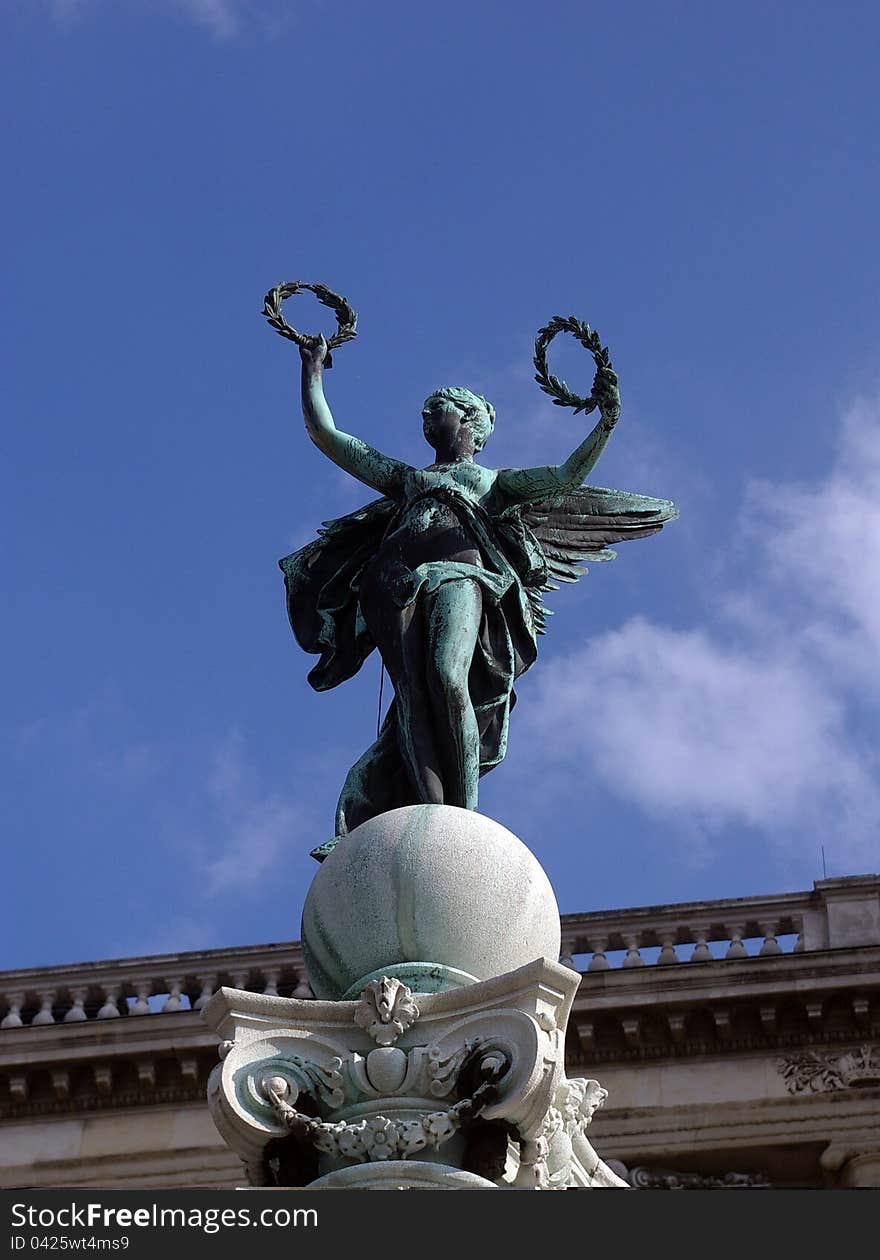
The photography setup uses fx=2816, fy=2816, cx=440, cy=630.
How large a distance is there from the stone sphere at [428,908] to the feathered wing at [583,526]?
6.52 ft

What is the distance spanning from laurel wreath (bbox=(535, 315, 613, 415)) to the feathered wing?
423 mm

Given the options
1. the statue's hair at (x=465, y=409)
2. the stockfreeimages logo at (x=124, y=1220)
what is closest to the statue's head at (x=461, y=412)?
the statue's hair at (x=465, y=409)

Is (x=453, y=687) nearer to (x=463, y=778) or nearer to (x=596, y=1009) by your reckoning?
(x=463, y=778)

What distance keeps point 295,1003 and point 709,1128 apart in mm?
18797

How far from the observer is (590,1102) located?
8742 mm

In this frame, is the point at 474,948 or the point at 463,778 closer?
the point at 474,948

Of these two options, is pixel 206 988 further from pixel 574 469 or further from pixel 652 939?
pixel 574 469

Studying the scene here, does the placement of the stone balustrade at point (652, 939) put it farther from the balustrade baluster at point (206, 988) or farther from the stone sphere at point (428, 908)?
the stone sphere at point (428, 908)

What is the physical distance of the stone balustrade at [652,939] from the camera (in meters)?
26.5

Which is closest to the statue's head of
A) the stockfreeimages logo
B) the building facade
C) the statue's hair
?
the statue's hair

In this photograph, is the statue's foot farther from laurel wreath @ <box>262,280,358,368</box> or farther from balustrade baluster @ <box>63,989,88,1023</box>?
balustrade baluster @ <box>63,989,88,1023</box>

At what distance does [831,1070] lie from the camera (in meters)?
26.6

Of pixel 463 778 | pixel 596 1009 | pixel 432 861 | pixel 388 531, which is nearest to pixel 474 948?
pixel 432 861

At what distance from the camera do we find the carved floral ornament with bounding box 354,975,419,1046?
8.39m
